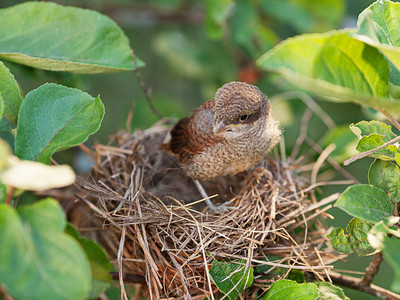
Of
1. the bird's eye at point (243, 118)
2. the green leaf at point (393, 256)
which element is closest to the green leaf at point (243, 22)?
the bird's eye at point (243, 118)

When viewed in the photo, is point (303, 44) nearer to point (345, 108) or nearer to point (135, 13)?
point (345, 108)

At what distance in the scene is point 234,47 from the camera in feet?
10.4

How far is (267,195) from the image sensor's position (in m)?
2.16

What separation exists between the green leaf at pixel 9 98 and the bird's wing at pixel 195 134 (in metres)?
0.98

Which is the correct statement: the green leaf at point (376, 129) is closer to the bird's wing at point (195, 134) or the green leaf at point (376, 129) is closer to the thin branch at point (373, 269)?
the thin branch at point (373, 269)

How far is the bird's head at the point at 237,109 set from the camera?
6.60 ft

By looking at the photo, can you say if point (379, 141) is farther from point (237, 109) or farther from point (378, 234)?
point (237, 109)

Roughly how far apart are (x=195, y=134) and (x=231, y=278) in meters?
0.90

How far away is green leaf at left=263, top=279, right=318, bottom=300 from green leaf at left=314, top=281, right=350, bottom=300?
20 centimetres

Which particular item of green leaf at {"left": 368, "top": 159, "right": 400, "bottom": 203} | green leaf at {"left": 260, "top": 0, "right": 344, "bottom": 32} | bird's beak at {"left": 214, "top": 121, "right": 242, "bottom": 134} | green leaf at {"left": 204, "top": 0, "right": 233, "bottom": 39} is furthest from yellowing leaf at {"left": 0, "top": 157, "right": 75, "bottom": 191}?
green leaf at {"left": 260, "top": 0, "right": 344, "bottom": 32}

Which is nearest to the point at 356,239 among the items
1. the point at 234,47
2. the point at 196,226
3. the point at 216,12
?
the point at 196,226

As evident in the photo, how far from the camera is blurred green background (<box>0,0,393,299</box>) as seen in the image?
109 inches

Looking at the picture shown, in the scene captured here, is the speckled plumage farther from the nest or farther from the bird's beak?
the nest

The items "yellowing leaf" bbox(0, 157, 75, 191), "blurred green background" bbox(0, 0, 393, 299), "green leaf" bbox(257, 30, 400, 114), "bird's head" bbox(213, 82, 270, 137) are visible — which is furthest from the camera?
"blurred green background" bbox(0, 0, 393, 299)
